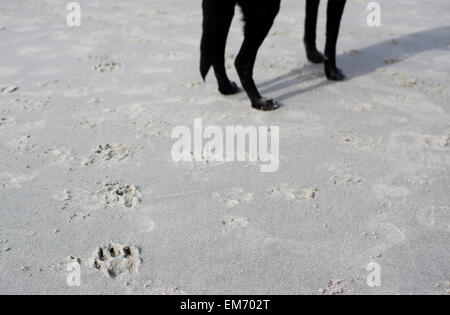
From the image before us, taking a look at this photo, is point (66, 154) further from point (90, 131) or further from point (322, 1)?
point (322, 1)

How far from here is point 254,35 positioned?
256 centimetres

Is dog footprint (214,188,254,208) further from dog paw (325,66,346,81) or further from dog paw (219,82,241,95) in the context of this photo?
dog paw (325,66,346,81)

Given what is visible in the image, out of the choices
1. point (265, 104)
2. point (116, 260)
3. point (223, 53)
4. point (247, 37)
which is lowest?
point (116, 260)

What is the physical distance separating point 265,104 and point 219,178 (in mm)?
849

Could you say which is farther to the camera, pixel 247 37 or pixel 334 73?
pixel 334 73

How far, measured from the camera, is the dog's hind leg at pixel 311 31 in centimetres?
317

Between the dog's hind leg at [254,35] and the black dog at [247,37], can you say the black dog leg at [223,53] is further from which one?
the dog's hind leg at [254,35]

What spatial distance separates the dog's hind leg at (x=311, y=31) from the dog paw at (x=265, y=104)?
905mm

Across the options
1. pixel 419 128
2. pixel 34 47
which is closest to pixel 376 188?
pixel 419 128

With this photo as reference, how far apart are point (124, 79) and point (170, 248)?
6.20 feet

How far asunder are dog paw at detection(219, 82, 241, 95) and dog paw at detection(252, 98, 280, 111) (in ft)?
0.88

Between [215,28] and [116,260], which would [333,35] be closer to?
[215,28]

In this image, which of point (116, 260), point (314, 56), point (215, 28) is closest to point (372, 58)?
point (314, 56)

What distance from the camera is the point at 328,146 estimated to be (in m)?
2.28
